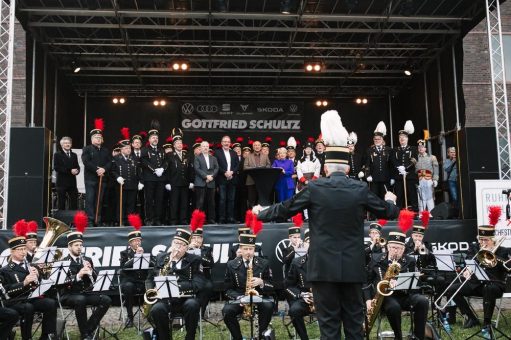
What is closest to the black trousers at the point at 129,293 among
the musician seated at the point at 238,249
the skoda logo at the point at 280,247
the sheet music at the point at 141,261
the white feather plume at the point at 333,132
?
the sheet music at the point at 141,261

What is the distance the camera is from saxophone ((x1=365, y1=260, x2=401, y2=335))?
7.12m

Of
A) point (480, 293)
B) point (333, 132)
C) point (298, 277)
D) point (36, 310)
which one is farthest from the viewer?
point (480, 293)

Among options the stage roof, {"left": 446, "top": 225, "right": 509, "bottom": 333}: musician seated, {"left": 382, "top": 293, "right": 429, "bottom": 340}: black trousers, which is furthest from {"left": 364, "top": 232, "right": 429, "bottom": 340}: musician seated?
the stage roof

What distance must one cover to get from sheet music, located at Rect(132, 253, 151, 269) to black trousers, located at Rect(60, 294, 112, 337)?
82 centimetres

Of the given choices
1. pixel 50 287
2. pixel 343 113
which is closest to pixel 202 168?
pixel 50 287

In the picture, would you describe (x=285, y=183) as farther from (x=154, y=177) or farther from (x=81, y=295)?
(x=81, y=295)

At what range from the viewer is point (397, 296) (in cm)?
755

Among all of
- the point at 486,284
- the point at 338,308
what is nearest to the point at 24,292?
the point at 338,308

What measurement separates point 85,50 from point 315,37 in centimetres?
745

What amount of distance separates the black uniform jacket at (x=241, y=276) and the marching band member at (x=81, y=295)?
188cm

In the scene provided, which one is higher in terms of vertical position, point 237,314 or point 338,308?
point 338,308

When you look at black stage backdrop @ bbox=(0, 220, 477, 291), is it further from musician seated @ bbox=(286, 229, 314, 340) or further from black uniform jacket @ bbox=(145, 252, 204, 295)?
musician seated @ bbox=(286, 229, 314, 340)

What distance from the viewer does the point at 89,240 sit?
35.4ft

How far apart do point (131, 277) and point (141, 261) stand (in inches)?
32.9
